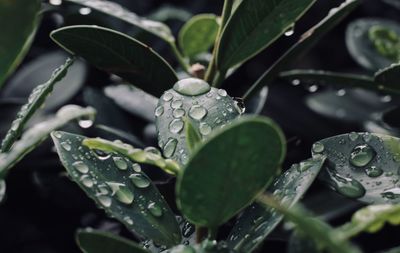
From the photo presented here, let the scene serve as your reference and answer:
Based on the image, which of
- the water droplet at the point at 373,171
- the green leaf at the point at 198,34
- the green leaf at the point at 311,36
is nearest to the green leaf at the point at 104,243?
the water droplet at the point at 373,171

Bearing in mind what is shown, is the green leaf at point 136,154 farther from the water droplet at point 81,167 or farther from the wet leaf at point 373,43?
the wet leaf at point 373,43

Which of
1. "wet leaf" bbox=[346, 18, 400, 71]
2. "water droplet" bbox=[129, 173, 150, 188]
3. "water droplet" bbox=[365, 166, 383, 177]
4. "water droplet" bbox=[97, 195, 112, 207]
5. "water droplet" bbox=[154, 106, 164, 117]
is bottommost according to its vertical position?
"wet leaf" bbox=[346, 18, 400, 71]

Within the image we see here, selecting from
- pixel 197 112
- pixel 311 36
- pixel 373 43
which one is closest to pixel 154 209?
pixel 197 112

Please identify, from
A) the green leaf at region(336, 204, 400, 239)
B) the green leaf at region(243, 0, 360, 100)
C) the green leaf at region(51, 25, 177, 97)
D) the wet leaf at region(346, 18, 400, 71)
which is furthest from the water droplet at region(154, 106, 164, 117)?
the wet leaf at region(346, 18, 400, 71)

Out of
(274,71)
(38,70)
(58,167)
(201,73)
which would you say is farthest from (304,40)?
(38,70)

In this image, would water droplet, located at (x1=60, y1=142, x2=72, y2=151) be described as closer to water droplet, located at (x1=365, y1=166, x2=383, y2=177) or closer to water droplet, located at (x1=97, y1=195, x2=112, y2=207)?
water droplet, located at (x1=97, y1=195, x2=112, y2=207)

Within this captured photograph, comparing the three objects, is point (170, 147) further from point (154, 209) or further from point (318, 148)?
point (318, 148)
